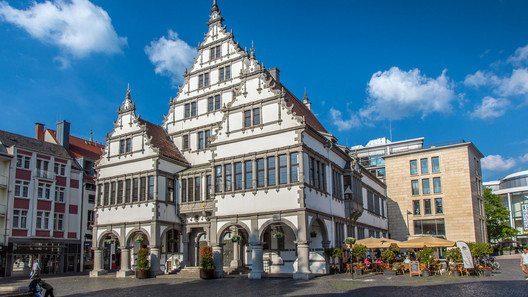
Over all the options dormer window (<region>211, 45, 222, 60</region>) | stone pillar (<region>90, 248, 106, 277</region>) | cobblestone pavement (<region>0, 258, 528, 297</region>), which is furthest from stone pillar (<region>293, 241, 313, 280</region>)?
dormer window (<region>211, 45, 222, 60</region>)

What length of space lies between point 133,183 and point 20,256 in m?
14.9

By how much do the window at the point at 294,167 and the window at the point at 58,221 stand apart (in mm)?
28639

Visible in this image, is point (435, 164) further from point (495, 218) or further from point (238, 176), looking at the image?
point (238, 176)

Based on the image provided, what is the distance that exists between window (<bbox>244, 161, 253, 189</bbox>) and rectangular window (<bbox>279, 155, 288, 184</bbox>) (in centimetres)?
226

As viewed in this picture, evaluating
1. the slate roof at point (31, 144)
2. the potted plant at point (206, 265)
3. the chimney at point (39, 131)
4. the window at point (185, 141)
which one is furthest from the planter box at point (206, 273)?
the chimney at point (39, 131)

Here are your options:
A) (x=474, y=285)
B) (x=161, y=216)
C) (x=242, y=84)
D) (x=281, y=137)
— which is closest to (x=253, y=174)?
(x=281, y=137)

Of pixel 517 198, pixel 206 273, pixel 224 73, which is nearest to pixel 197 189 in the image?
pixel 206 273

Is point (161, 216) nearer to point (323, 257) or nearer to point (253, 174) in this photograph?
point (253, 174)

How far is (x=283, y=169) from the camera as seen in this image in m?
30.1

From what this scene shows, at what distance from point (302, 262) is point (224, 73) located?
17661 mm

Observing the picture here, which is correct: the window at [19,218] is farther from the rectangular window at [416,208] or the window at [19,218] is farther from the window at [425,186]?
the window at [425,186]

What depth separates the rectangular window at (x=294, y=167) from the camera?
29516 millimetres

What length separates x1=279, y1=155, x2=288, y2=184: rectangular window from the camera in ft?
98.1

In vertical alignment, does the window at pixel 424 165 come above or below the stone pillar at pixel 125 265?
above
